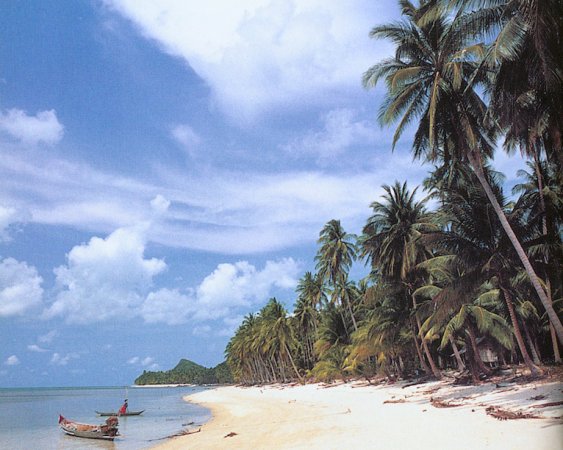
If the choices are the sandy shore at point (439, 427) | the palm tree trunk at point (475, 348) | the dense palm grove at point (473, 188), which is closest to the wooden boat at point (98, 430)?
the sandy shore at point (439, 427)

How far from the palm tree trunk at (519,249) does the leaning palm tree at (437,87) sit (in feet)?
0.16

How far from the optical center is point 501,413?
11.0 metres

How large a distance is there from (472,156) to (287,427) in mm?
12430

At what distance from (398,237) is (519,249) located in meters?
12.0

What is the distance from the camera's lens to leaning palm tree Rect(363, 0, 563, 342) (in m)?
16.3

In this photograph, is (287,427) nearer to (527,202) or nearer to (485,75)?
(527,202)

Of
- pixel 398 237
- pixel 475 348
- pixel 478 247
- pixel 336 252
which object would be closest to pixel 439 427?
pixel 478 247

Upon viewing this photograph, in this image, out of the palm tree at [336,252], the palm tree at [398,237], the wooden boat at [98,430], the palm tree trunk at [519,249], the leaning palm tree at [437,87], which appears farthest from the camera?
the palm tree at [336,252]

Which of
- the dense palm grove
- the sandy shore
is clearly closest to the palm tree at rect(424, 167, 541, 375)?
the dense palm grove

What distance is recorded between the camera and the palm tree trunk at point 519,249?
44.4 ft

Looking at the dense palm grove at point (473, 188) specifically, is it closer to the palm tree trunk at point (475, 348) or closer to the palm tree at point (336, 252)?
the palm tree trunk at point (475, 348)

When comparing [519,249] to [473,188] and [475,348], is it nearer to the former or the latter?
[473,188]

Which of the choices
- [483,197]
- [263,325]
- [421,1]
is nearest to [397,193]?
[483,197]

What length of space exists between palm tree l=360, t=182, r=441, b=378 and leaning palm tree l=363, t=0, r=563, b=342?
8702mm
